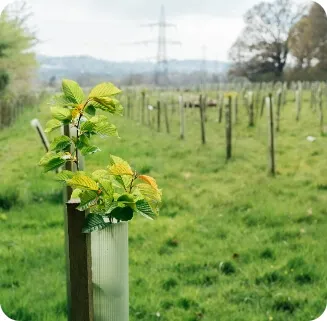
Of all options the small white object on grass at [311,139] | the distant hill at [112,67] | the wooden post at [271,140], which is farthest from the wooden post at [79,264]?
the small white object on grass at [311,139]

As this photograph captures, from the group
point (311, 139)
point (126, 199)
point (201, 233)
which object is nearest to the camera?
point (126, 199)

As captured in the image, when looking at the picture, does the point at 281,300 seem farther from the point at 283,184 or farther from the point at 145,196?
the point at 283,184

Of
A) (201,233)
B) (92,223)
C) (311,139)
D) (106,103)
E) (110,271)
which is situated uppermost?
(106,103)

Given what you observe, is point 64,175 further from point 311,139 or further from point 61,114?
point 311,139

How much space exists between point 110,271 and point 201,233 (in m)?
1.67

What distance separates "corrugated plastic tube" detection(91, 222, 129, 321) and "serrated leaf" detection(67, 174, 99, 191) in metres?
0.10

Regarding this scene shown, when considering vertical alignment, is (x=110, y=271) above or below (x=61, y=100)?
below

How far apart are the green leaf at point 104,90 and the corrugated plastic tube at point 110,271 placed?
0.76 feet

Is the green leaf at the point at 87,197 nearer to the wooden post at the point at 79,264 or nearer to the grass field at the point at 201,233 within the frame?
the wooden post at the point at 79,264

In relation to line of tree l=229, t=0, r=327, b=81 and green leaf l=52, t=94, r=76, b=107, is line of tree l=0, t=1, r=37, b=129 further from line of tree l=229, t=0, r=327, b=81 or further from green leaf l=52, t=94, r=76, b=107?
green leaf l=52, t=94, r=76, b=107

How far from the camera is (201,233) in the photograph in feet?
8.96

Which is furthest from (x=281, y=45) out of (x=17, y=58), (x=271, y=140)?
(x=17, y=58)

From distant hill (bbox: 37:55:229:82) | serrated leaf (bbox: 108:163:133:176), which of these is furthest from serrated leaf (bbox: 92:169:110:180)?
distant hill (bbox: 37:55:229:82)

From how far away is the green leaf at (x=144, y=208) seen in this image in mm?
991
